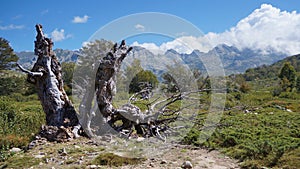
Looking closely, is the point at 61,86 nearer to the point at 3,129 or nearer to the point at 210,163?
the point at 3,129

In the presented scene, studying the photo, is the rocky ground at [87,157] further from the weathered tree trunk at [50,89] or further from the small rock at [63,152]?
the weathered tree trunk at [50,89]

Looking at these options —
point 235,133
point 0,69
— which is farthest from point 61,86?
point 0,69

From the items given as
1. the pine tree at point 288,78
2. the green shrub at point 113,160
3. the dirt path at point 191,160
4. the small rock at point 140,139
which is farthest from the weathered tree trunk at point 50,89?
the pine tree at point 288,78

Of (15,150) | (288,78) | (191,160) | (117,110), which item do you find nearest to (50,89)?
(15,150)

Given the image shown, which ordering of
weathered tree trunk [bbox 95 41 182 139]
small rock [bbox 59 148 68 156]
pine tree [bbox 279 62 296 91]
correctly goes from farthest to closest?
pine tree [bbox 279 62 296 91] → weathered tree trunk [bbox 95 41 182 139] → small rock [bbox 59 148 68 156]

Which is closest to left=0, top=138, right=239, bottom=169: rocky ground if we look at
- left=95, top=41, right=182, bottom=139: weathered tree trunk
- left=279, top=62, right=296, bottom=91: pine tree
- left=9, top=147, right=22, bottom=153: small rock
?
left=9, top=147, right=22, bottom=153: small rock

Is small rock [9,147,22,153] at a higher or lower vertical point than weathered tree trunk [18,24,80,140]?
lower

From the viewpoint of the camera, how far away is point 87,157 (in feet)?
19.7

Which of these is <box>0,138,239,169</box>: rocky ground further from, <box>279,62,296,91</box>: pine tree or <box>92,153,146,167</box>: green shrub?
<box>279,62,296,91</box>: pine tree

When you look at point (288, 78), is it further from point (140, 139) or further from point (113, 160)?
point (113, 160)

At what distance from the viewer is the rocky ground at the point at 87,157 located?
5.56m

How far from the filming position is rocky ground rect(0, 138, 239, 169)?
556 centimetres

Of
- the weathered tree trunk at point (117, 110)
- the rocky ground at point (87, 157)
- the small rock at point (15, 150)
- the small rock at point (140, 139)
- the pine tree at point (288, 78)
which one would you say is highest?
the pine tree at point (288, 78)

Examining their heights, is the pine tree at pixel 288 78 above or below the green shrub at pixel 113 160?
above
